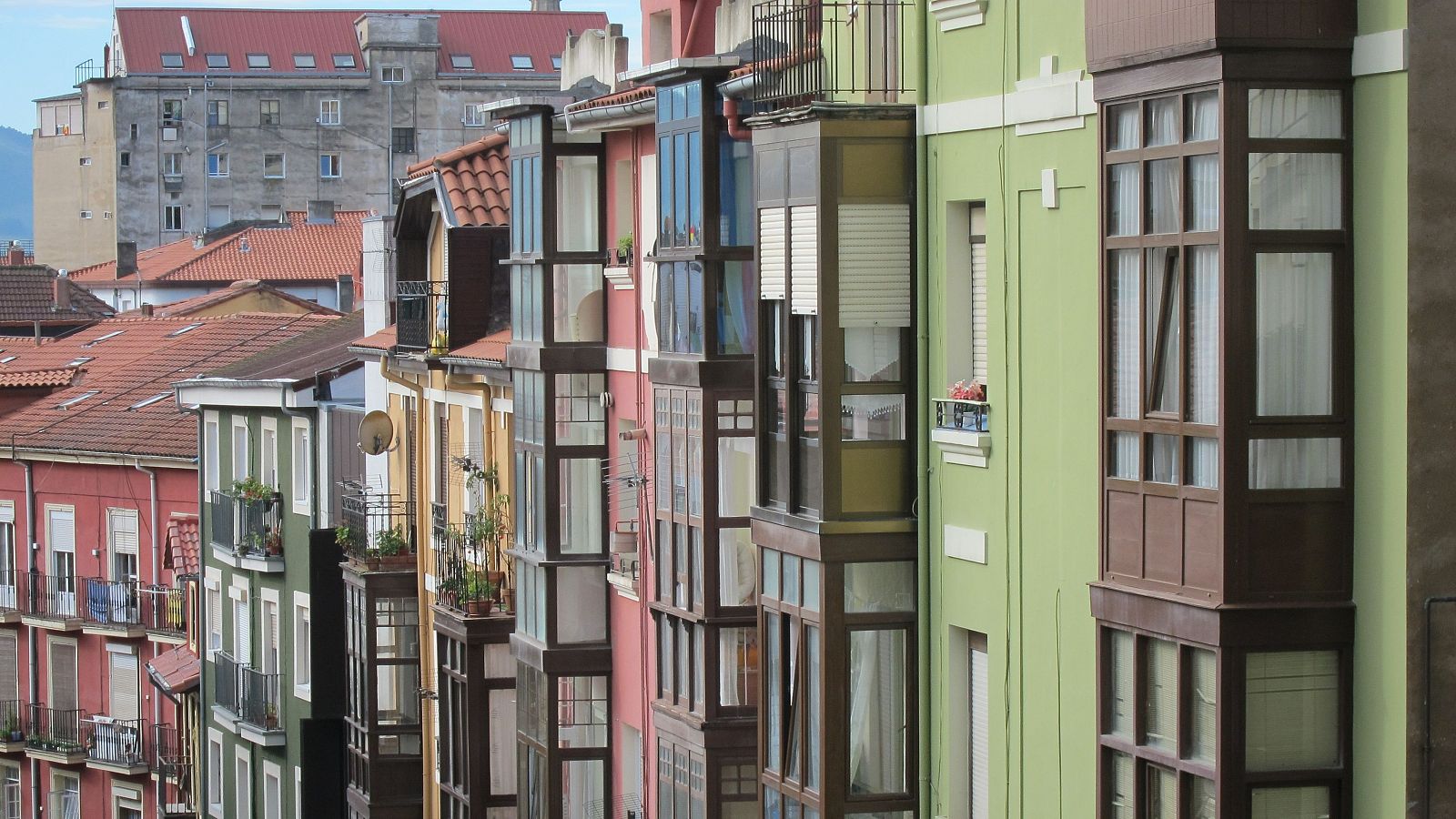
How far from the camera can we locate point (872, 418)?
1706cm

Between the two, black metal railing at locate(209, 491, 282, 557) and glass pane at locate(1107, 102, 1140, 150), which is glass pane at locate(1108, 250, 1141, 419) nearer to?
glass pane at locate(1107, 102, 1140, 150)

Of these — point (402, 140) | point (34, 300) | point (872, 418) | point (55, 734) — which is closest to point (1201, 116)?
point (872, 418)

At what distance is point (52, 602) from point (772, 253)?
3342 cm

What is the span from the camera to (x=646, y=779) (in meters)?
24.0

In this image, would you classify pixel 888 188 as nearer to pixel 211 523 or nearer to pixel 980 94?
pixel 980 94

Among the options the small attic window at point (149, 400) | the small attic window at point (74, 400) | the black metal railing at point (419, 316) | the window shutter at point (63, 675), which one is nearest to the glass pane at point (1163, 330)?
the black metal railing at point (419, 316)

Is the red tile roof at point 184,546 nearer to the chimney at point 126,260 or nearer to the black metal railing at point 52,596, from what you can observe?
the black metal railing at point 52,596

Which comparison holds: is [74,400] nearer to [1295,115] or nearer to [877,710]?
[877,710]

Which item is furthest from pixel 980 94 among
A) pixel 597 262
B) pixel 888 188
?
pixel 597 262

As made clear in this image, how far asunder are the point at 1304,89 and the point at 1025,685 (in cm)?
438

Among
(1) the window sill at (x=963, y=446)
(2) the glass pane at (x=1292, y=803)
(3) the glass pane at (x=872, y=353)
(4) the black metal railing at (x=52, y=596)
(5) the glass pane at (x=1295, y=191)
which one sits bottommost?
(4) the black metal railing at (x=52, y=596)

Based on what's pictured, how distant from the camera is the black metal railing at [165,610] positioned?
4491 cm

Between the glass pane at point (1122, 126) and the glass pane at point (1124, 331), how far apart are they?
1.76 ft

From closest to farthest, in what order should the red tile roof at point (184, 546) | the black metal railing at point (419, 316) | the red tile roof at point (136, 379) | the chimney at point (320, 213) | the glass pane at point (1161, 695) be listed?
the glass pane at point (1161, 695), the black metal railing at point (419, 316), the red tile roof at point (184, 546), the red tile roof at point (136, 379), the chimney at point (320, 213)
